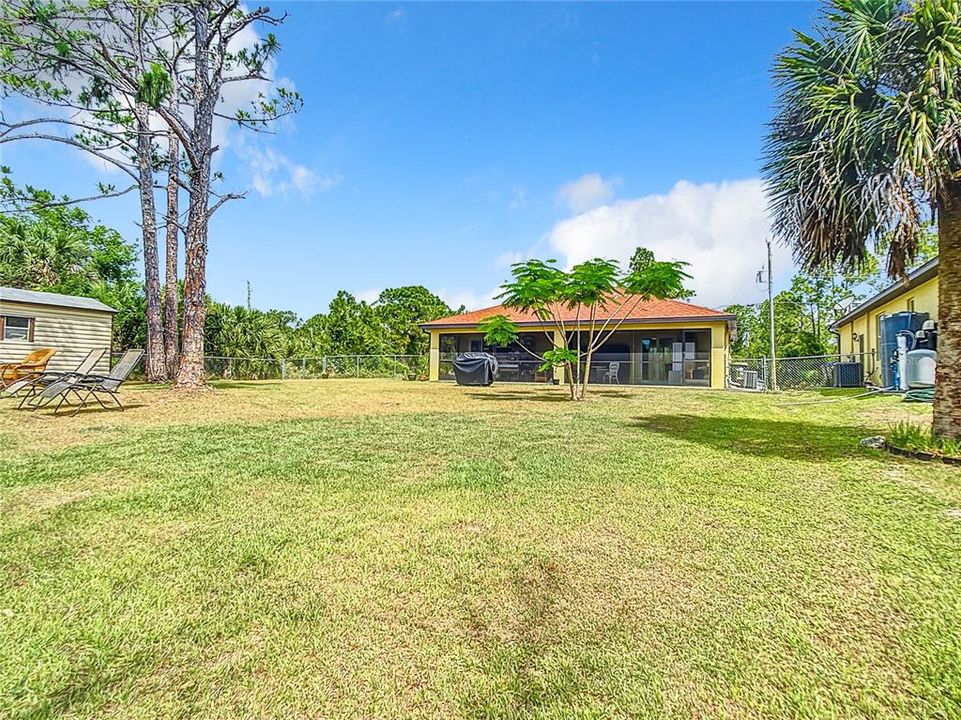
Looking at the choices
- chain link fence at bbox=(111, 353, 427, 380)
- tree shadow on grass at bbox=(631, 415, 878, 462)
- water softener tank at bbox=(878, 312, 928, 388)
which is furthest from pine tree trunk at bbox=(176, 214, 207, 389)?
water softener tank at bbox=(878, 312, 928, 388)

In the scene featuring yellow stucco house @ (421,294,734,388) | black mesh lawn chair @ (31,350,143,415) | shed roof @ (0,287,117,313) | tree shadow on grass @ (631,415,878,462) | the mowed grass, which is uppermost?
shed roof @ (0,287,117,313)

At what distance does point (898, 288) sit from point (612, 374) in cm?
901

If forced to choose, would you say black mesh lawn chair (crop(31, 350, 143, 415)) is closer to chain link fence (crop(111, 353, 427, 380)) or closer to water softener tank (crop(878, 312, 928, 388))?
chain link fence (crop(111, 353, 427, 380))

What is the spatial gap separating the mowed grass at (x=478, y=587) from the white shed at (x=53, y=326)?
13.7m

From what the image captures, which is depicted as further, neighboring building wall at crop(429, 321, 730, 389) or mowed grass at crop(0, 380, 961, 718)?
neighboring building wall at crop(429, 321, 730, 389)

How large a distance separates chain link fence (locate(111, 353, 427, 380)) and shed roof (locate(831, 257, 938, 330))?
18.3 meters

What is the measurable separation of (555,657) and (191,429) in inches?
285

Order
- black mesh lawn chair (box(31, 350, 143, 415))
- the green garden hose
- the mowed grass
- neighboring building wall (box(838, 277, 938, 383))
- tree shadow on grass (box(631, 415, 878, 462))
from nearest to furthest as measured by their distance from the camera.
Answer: the mowed grass → tree shadow on grass (box(631, 415, 878, 462)) → black mesh lawn chair (box(31, 350, 143, 415)) → the green garden hose → neighboring building wall (box(838, 277, 938, 383))

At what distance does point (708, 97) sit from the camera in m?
13.1

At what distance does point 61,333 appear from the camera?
1577 cm

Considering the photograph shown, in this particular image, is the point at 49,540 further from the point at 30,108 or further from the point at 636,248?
the point at 636,248

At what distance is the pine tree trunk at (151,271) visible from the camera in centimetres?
1644

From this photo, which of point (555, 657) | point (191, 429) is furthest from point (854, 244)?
point (191, 429)

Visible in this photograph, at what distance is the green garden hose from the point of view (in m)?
10.1
